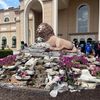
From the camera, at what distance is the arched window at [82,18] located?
32.6 metres

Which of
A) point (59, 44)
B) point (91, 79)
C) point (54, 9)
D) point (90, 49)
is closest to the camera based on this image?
point (91, 79)

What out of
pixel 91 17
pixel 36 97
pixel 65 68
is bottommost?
pixel 36 97

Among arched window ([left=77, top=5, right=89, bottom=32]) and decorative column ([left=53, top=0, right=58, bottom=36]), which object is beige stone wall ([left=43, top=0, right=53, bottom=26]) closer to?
decorative column ([left=53, top=0, right=58, bottom=36])

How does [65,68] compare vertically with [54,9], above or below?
below

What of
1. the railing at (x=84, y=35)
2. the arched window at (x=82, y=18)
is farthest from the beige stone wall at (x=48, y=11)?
the arched window at (x=82, y=18)

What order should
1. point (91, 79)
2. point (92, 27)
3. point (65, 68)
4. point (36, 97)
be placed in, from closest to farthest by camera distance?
point (36, 97), point (91, 79), point (65, 68), point (92, 27)

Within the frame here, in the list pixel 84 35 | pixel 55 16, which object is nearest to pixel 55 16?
pixel 55 16

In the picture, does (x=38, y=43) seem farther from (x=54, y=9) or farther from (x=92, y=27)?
(x=92, y=27)

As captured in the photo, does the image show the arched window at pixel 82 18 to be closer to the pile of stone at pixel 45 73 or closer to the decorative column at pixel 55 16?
the decorative column at pixel 55 16

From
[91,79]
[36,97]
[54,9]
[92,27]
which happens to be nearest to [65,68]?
[91,79]

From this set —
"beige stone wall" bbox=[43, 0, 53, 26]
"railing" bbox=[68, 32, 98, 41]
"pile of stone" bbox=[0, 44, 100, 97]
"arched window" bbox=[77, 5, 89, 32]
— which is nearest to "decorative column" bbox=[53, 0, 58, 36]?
"beige stone wall" bbox=[43, 0, 53, 26]

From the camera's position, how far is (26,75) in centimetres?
675

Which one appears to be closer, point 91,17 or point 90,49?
point 90,49

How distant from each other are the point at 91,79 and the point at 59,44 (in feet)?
7.34
